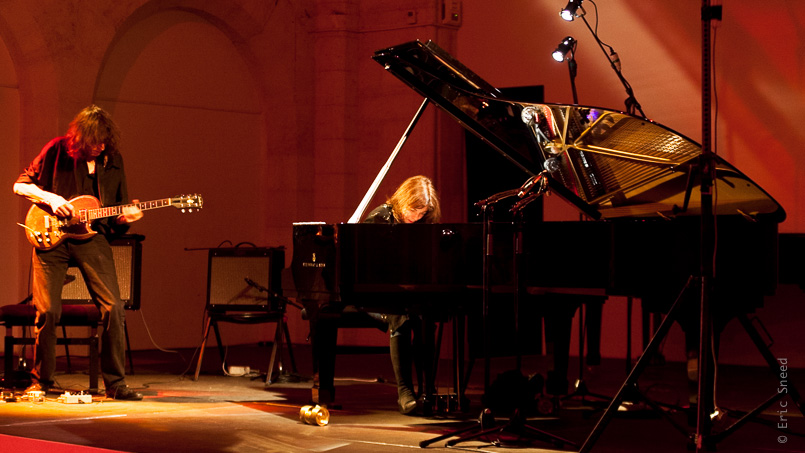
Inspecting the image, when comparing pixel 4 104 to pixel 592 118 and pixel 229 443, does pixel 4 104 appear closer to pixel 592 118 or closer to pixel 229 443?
pixel 229 443

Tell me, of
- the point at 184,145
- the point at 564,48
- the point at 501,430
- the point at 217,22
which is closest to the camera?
the point at 501,430

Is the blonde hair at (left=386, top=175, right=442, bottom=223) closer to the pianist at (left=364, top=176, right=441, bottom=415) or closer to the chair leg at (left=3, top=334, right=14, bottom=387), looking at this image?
the pianist at (left=364, top=176, right=441, bottom=415)

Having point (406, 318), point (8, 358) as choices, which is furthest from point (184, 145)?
point (406, 318)

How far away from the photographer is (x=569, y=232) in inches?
183

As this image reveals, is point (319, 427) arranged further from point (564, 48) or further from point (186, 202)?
point (564, 48)

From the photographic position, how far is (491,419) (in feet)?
14.1

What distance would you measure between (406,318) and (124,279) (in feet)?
7.40

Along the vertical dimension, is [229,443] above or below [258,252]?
below

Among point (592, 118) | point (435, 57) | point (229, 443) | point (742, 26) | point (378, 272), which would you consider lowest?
point (229, 443)

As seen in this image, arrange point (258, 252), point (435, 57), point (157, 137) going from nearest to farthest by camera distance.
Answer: point (435, 57) < point (258, 252) < point (157, 137)

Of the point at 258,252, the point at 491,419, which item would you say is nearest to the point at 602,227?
the point at 491,419

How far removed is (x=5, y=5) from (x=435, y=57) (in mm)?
4372

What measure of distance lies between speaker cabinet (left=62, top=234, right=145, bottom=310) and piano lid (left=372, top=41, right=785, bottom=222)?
8.76 ft

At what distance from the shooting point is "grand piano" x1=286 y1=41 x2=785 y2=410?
4285 millimetres
